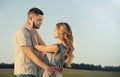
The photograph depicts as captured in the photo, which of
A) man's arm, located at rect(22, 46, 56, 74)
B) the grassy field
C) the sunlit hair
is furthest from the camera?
the grassy field

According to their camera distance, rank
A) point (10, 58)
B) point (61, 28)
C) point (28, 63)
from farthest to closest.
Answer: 1. point (10, 58)
2. point (61, 28)
3. point (28, 63)

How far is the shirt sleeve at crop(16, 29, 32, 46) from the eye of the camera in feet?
5.54

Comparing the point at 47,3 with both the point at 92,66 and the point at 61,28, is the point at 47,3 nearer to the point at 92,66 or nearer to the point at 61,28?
the point at 92,66

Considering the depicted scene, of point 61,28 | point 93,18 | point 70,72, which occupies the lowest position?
point 70,72

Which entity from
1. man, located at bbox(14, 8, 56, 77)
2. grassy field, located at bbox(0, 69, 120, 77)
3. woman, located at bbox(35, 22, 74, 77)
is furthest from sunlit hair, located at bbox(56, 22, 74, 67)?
grassy field, located at bbox(0, 69, 120, 77)

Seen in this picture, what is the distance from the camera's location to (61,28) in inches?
71.4

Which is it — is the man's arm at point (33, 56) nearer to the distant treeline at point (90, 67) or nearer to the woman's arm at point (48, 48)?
the woman's arm at point (48, 48)

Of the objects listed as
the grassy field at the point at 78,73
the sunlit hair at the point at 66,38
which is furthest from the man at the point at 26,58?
the grassy field at the point at 78,73

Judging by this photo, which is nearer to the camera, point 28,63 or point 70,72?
point 28,63

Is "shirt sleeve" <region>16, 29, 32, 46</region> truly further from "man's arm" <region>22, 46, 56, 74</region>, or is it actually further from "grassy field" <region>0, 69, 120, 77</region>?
"grassy field" <region>0, 69, 120, 77</region>

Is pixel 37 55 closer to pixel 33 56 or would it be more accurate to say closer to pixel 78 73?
pixel 33 56

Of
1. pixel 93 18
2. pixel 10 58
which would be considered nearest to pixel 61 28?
pixel 10 58

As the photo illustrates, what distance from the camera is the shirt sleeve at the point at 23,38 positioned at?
1.69m

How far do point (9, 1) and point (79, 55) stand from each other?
29.7 inches
